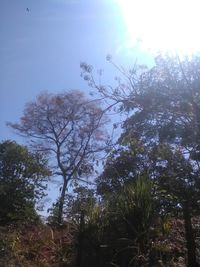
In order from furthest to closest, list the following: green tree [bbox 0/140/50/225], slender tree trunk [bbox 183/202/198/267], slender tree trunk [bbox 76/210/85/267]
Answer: green tree [bbox 0/140/50/225], slender tree trunk [bbox 76/210/85/267], slender tree trunk [bbox 183/202/198/267]

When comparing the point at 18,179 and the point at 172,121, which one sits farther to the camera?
the point at 18,179

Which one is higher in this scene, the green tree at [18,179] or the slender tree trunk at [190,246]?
the green tree at [18,179]

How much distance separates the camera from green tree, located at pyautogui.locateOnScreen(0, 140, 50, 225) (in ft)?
45.1

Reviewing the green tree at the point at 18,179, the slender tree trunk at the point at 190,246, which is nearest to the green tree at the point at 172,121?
the slender tree trunk at the point at 190,246

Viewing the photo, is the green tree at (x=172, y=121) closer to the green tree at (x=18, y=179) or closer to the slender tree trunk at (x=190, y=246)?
the slender tree trunk at (x=190, y=246)

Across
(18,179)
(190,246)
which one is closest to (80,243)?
(190,246)

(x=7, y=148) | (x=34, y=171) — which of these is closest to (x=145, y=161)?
(x=34, y=171)

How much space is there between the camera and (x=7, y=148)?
16016 mm

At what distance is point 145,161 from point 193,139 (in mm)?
1984

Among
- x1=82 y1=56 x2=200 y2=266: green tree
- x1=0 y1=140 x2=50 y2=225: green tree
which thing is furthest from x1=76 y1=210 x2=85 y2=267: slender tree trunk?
x1=0 y1=140 x2=50 y2=225: green tree

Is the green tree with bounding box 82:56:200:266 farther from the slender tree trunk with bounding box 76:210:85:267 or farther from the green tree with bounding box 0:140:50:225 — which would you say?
the green tree with bounding box 0:140:50:225

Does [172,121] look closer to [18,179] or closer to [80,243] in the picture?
[80,243]

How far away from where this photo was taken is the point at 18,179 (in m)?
14.8

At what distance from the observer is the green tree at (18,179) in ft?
45.1
